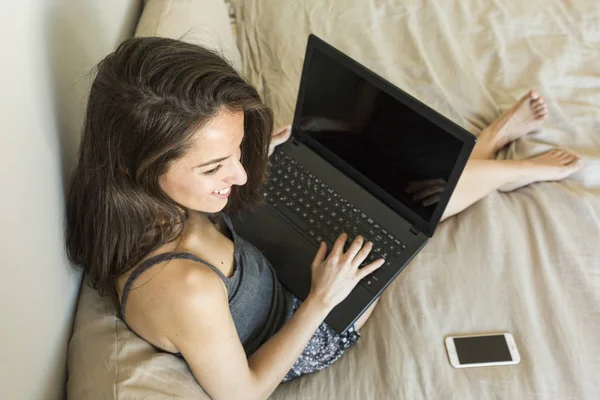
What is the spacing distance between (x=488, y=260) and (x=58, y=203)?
32.1 inches

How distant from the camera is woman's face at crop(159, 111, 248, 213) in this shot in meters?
0.72

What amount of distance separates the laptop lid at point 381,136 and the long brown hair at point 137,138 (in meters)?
0.27

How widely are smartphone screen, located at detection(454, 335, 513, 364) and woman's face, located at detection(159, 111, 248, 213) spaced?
0.54m

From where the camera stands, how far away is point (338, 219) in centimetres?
112

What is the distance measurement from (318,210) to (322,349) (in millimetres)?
285

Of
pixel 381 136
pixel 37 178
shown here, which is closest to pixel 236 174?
pixel 37 178

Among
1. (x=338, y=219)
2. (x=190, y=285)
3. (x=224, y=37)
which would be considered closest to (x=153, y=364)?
(x=190, y=285)

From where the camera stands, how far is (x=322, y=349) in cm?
104

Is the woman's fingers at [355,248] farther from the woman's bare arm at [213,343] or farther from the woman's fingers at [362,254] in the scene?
the woman's bare arm at [213,343]

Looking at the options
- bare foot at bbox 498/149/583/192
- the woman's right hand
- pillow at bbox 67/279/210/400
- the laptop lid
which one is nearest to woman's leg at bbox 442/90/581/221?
bare foot at bbox 498/149/583/192

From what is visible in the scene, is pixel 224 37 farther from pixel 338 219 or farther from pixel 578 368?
pixel 578 368

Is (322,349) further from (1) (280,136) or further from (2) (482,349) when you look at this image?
(1) (280,136)

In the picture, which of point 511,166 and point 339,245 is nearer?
point 339,245


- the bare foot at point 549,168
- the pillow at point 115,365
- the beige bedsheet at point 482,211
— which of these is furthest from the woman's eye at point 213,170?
the bare foot at point 549,168
